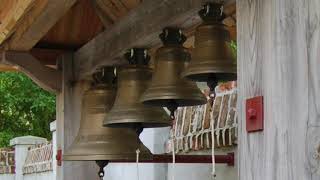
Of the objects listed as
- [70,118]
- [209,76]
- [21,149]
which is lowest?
[21,149]

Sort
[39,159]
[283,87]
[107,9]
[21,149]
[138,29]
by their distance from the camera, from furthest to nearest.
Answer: [21,149], [39,159], [107,9], [138,29], [283,87]

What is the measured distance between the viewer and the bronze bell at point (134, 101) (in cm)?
368

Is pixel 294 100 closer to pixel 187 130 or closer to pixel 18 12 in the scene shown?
pixel 18 12

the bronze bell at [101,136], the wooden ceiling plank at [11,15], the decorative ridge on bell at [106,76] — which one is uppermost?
the wooden ceiling plank at [11,15]

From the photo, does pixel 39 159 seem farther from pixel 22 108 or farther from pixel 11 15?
pixel 11 15

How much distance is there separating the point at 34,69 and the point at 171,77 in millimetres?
1887

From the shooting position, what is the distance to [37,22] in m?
4.53

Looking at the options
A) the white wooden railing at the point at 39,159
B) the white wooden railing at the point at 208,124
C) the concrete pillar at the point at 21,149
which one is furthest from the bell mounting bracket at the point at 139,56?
the concrete pillar at the point at 21,149

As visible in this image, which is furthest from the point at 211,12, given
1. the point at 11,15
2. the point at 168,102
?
the point at 11,15

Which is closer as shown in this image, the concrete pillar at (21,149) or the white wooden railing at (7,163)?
the concrete pillar at (21,149)

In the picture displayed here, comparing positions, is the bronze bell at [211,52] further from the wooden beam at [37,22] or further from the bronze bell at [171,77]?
the wooden beam at [37,22]

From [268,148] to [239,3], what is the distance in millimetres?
483

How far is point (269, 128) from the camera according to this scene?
1.91 meters

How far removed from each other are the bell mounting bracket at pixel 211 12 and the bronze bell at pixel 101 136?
43.2 inches
